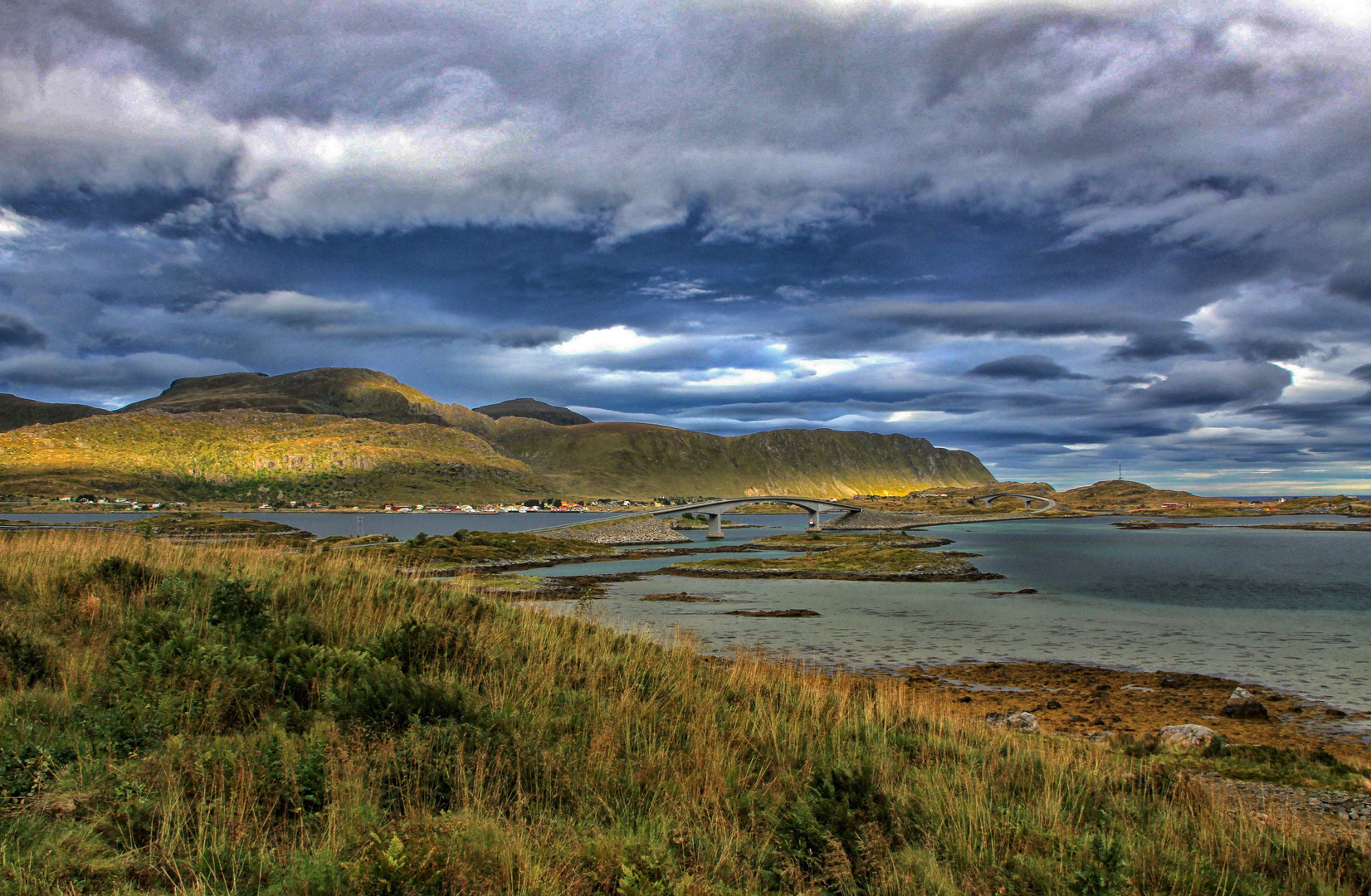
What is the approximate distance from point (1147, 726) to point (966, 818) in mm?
12724

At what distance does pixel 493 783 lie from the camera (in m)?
5.60

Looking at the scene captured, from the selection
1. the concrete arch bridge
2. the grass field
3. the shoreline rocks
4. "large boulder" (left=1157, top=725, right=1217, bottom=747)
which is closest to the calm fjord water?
the shoreline rocks

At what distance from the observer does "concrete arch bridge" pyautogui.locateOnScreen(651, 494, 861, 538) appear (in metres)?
128

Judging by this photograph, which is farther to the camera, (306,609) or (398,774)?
(306,609)

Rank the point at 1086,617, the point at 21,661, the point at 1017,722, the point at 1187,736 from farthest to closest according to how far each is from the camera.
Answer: the point at 1086,617 → the point at 1017,722 → the point at 1187,736 → the point at 21,661

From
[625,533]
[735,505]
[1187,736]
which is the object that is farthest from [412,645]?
[735,505]

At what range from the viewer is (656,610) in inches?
1457

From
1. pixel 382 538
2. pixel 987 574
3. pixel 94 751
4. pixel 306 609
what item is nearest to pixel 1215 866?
pixel 94 751

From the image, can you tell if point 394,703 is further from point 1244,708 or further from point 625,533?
point 625,533

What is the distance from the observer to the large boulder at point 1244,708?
653 inches

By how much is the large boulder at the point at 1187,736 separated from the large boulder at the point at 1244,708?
5.18m

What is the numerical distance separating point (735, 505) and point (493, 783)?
464ft

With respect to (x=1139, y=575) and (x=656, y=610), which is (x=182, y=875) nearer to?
(x=656, y=610)

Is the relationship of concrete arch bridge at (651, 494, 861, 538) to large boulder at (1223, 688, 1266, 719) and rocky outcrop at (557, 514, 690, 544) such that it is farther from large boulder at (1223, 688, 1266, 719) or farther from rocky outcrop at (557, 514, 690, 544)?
large boulder at (1223, 688, 1266, 719)
